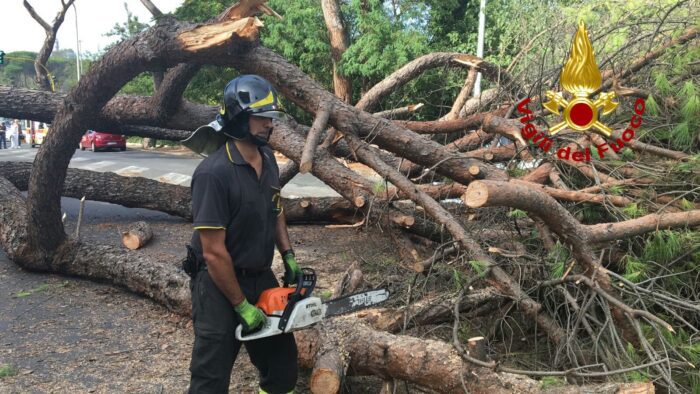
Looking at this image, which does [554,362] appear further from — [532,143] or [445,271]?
[532,143]

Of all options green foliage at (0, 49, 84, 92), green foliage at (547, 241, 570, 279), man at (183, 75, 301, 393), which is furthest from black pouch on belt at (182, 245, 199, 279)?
green foliage at (0, 49, 84, 92)

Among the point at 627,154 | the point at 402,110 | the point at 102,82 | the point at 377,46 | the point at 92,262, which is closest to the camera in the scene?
the point at 627,154

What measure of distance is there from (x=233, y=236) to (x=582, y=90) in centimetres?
340

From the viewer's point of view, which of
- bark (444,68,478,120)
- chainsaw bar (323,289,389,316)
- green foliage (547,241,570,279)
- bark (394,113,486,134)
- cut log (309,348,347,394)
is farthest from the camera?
bark (444,68,478,120)

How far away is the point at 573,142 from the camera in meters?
4.25

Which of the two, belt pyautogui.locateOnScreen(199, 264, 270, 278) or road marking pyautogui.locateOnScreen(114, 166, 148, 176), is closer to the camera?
belt pyautogui.locateOnScreen(199, 264, 270, 278)

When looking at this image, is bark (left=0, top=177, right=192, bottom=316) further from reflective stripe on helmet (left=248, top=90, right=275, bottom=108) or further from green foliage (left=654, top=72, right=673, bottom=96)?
green foliage (left=654, top=72, right=673, bottom=96)

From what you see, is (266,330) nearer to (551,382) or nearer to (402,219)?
(551,382)

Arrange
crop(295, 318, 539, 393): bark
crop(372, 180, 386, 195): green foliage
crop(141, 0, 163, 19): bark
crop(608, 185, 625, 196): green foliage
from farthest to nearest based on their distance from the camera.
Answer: crop(141, 0, 163, 19): bark, crop(372, 180, 386, 195): green foliage, crop(608, 185, 625, 196): green foliage, crop(295, 318, 539, 393): bark

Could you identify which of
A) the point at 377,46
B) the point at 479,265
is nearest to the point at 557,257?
the point at 479,265

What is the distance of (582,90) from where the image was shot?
4598 mm

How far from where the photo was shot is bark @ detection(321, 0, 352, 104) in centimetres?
1557

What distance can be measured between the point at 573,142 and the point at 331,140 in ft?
6.43

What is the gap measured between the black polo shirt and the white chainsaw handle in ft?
0.83
